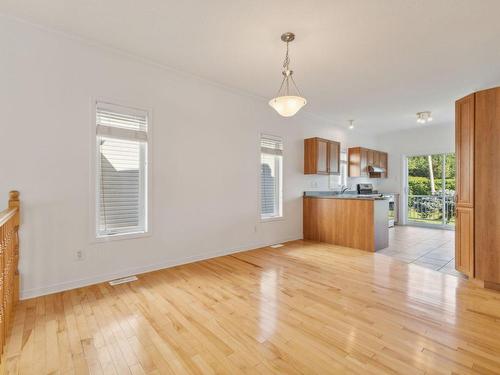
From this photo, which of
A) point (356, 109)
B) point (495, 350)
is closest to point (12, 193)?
point (495, 350)

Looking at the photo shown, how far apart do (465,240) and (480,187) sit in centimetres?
70

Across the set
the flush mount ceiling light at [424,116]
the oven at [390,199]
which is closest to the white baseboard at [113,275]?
the oven at [390,199]

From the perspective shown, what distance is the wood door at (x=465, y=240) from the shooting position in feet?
10.1

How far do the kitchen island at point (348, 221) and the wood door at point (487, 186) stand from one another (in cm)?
161

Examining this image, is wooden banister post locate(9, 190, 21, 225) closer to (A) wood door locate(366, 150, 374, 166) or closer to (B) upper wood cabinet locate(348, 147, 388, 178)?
(B) upper wood cabinet locate(348, 147, 388, 178)

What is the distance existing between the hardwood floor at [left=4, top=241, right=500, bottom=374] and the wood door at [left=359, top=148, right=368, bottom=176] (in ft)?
13.0

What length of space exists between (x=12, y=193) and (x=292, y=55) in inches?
136

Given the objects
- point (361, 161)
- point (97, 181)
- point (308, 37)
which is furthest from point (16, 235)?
point (361, 161)

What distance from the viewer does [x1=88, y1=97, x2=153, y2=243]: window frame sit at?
2.96 m

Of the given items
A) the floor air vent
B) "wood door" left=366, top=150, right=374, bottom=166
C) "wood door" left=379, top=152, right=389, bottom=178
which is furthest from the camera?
"wood door" left=379, top=152, right=389, bottom=178

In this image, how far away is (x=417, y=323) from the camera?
7.02 ft

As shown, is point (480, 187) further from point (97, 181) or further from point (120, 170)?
point (97, 181)

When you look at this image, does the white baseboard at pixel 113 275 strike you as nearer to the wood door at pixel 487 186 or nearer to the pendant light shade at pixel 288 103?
the pendant light shade at pixel 288 103

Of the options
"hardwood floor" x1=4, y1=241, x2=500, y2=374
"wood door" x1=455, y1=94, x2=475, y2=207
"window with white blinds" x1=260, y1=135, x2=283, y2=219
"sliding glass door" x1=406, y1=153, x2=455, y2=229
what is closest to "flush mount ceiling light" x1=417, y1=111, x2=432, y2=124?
"sliding glass door" x1=406, y1=153, x2=455, y2=229
